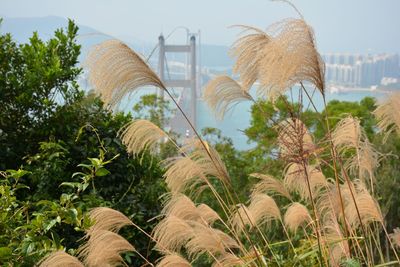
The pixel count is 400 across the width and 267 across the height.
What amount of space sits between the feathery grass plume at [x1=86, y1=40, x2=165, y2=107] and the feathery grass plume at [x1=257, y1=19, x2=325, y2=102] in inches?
12.3

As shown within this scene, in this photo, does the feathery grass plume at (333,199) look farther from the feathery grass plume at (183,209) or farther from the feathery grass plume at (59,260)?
the feathery grass plume at (59,260)

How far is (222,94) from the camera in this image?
6.16 feet

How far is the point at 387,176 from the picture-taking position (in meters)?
5.62

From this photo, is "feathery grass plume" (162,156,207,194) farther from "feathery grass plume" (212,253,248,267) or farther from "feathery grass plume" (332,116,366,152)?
"feathery grass plume" (332,116,366,152)

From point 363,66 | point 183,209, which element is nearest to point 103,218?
point 183,209

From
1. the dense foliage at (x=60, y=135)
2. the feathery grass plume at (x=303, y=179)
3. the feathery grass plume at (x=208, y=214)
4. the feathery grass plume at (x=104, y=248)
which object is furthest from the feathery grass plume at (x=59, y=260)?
the dense foliage at (x=60, y=135)

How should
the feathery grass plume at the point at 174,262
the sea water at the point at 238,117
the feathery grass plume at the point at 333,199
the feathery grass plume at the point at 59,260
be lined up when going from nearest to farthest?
the feathery grass plume at the point at 59,260, the feathery grass plume at the point at 174,262, the sea water at the point at 238,117, the feathery grass plume at the point at 333,199

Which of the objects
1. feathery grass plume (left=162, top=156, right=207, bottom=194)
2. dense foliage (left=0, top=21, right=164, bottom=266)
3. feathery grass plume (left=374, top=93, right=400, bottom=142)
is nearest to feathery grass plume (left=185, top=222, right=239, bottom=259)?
feathery grass plume (left=162, top=156, right=207, bottom=194)

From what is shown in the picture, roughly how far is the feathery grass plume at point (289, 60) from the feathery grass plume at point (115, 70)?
1.03 ft

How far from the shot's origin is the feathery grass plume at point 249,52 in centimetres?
175

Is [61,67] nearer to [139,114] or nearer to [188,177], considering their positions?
[188,177]

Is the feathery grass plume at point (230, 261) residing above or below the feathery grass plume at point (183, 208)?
below

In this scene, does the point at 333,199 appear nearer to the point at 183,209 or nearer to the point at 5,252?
the point at 183,209

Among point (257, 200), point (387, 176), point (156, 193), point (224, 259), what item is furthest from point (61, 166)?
point (387, 176)
